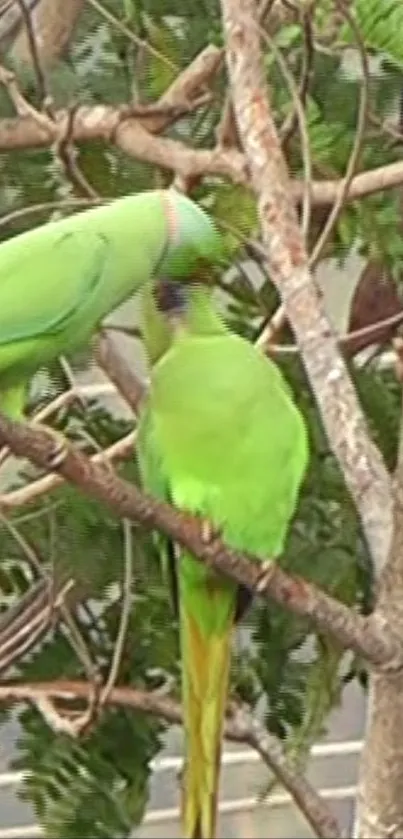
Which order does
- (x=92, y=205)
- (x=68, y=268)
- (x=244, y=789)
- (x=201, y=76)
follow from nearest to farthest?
(x=68, y=268)
(x=92, y=205)
(x=201, y=76)
(x=244, y=789)

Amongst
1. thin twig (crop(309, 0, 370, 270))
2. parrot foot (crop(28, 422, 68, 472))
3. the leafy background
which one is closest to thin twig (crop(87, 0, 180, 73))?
the leafy background

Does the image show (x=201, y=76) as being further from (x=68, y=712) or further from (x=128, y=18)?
(x=68, y=712)

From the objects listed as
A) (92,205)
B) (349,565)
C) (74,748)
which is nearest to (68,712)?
(74,748)

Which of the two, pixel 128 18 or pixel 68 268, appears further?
pixel 128 18

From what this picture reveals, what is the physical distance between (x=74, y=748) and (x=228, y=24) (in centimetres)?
44

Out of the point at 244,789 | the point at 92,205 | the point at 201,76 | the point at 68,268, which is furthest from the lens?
the point at 244,789

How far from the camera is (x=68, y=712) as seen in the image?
2.64 feet

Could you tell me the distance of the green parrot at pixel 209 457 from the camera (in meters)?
0.55

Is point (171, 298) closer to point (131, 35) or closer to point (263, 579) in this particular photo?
point (263, 579)

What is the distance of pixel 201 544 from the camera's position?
49cm

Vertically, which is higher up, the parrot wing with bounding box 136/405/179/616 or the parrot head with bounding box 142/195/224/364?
the parrot head with bounding box 142/195/224/364

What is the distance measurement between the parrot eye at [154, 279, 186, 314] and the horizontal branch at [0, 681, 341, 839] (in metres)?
0.23

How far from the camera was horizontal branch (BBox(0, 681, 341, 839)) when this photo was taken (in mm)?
687

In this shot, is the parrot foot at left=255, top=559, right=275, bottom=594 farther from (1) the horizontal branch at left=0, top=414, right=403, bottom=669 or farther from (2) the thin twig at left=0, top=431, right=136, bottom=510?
(2) the thin twig at left=0, top=431, right=136, bottom=510
